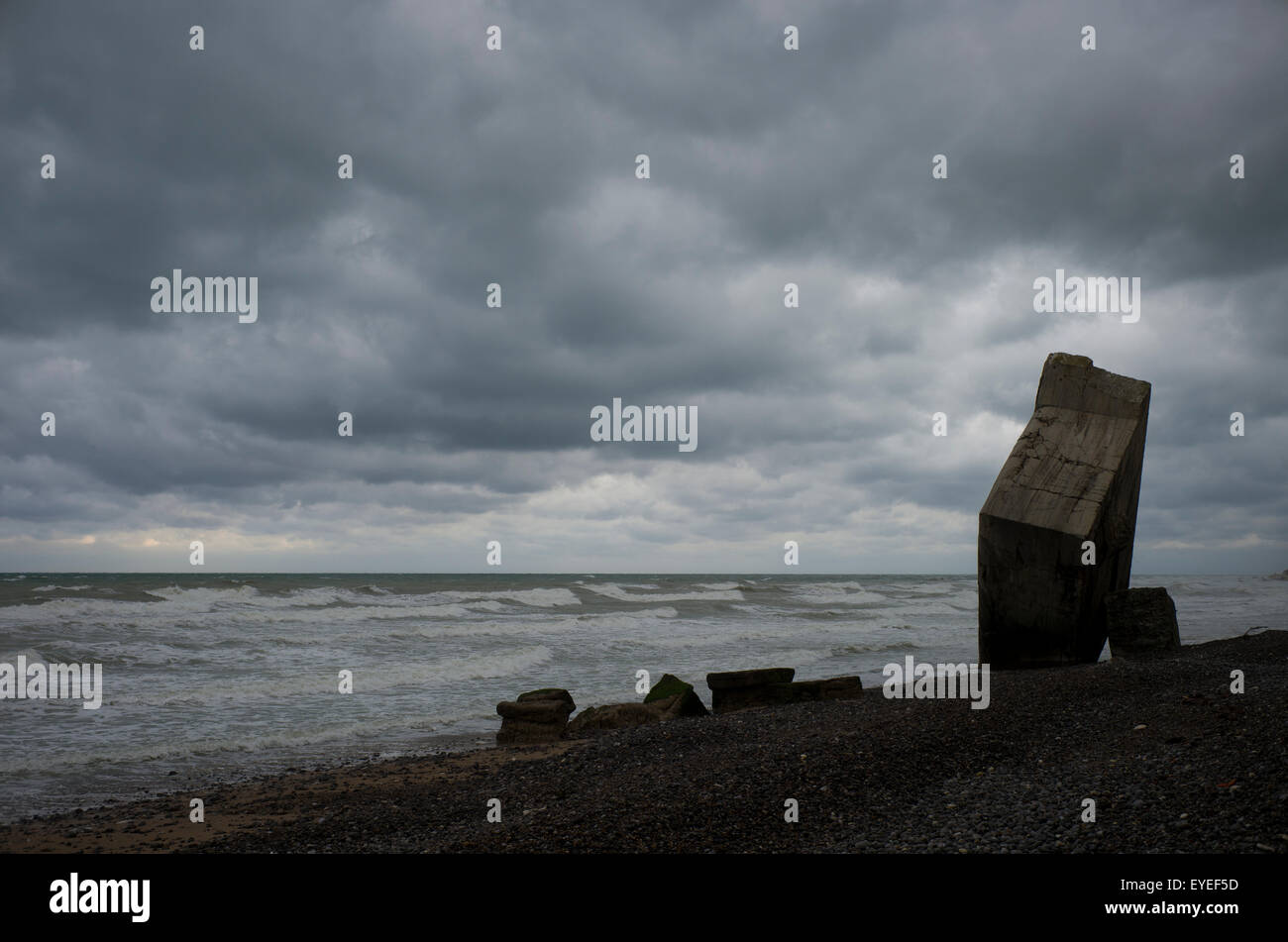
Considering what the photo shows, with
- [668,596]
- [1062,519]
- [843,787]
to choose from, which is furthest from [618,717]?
[668,596]

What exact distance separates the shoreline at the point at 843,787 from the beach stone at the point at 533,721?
2.60 feet

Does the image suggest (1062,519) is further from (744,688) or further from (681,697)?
(681,697)

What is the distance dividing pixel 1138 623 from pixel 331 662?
15146 millimetres

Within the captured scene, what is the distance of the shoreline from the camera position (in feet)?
14.7

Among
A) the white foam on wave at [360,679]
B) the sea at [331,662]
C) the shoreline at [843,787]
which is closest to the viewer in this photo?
the shoreline at [843,787]

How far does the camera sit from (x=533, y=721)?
33.3ft

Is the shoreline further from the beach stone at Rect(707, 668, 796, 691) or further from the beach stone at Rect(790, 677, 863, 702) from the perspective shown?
the beach stone at Rect(707, 668, 796, 691)

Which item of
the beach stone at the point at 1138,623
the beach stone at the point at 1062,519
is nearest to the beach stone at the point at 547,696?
the beach stone at the point at 1062,519

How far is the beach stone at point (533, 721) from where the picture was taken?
10078 millimetres

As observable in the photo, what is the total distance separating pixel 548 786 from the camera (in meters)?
6.91

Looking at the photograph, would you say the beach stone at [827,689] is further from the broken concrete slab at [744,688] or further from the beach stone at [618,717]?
the beach stone at [618,717]
